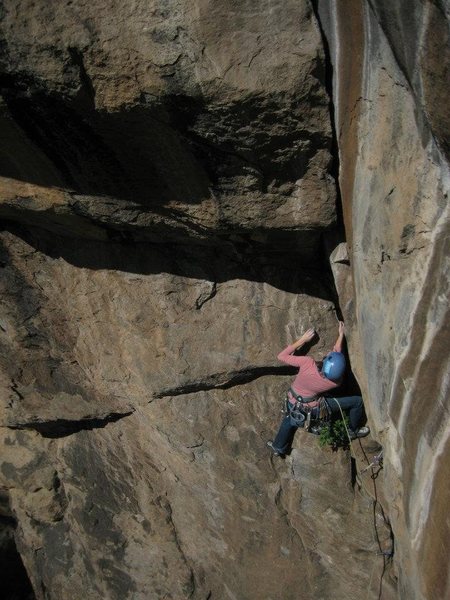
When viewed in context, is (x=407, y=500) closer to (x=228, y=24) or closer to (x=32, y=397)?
(x=228, y=24)

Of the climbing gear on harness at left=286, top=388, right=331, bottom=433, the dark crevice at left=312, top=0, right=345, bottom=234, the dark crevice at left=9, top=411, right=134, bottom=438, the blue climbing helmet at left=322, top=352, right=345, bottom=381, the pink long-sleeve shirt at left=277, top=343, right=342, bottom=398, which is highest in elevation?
the dark crevice at left=312, top=0, right=345, bottom=234

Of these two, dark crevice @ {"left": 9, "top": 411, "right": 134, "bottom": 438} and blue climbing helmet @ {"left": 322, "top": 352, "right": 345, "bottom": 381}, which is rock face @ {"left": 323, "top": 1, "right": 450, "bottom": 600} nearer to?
blue climbing helmet @ {"left": 322, "top": 352, "right": 345, "bottom": 381}

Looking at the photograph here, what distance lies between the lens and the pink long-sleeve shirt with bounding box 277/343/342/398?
4.84 meters

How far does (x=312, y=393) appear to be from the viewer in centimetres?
496

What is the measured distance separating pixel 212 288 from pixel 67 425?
8.70ft

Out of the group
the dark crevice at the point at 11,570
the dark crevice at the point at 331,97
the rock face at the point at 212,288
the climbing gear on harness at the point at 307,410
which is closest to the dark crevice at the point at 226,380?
the rock face at the point at 212,288

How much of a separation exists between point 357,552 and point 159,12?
5.31 m

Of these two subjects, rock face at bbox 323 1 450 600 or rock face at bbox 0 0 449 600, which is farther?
rock face at bbox 0 0 449 600

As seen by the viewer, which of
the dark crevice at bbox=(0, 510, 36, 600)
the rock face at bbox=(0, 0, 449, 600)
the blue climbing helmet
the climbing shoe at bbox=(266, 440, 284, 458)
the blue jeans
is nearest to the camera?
the rock face at bbox=(0, 0, 449, 600)

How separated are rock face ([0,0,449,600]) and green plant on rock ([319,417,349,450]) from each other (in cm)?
15

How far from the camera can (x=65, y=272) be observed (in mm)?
5285

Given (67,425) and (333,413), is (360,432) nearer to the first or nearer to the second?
(333,413)

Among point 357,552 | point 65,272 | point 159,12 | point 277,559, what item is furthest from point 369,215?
point 277,559

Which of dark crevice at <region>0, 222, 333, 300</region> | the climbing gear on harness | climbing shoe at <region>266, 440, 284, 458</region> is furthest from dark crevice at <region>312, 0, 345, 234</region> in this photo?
climbing shoe at <region>266, 440, 284, 458</region>
